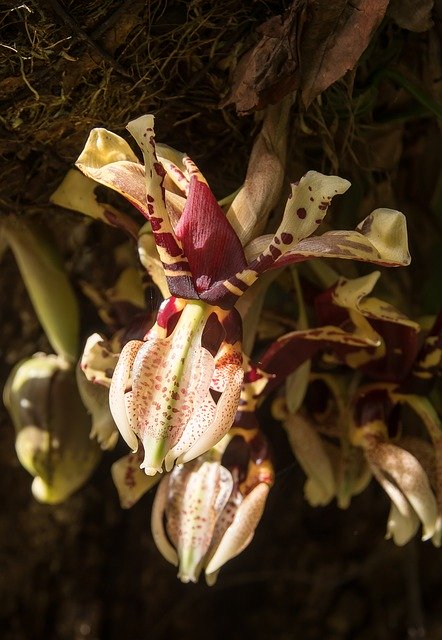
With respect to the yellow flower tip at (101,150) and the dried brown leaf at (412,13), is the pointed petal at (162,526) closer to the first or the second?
the yellow flower tip at (101,150)

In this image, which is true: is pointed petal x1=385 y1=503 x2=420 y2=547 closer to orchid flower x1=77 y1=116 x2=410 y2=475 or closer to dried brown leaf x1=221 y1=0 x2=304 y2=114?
orchid flower x1=77 y1=116 x2=410 y2=475

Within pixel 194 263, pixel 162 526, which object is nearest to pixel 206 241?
pixel 194 263

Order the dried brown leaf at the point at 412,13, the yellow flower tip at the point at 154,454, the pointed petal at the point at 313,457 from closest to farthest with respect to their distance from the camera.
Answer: the yellow flower tip at the point at 154,454 < the dried brown leaf at the point at 412,13 < the pointed petal at the point at 313,457

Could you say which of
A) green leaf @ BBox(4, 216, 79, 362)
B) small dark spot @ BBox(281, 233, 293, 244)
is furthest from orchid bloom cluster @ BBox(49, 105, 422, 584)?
green leaf @ BBox(4, 216, 79, 362)

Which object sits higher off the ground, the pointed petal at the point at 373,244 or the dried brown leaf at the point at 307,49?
the dried brown leaf at the point at 307,49

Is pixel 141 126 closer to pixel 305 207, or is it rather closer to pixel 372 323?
pixel 305 207

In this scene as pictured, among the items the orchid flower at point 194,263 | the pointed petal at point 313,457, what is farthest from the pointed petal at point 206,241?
the pointed petal at point 313,457
